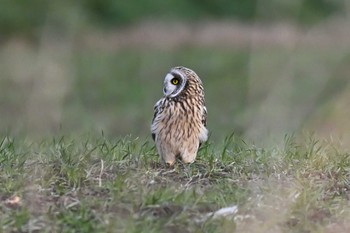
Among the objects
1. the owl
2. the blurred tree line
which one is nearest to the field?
the owl

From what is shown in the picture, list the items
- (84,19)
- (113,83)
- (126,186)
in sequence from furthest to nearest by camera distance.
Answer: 1. (84,19)
2. (113,83)
3. (126,186)

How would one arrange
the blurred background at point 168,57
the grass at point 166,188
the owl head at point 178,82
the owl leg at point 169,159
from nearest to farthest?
the grass at point 166,188
the owl leg at point 169,159
the owl head at point 178,82
the blurred background at point 168,57

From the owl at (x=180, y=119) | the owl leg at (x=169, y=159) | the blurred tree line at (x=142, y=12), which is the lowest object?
the blurred tree line at (x=142, y=12)

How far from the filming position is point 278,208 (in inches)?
289

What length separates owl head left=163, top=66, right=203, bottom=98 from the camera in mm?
8586

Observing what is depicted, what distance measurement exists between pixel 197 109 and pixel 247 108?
39.5ft

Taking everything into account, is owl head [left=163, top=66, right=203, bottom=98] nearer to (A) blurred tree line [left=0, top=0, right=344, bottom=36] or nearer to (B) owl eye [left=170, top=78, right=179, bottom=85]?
(B) owl eye [left=170, top=78, right=179, bottom=85]

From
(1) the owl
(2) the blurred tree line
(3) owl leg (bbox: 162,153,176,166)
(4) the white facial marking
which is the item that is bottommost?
(2) the blurred tree line

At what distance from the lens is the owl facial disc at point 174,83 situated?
A: 859 cm

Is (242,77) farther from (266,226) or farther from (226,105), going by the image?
(266,226)

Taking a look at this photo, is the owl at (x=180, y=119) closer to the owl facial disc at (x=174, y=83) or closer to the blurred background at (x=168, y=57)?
the owl facial disc at (x=174, y=83)

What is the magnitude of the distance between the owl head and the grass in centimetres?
46

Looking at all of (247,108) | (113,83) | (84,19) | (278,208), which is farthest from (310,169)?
(84,19)

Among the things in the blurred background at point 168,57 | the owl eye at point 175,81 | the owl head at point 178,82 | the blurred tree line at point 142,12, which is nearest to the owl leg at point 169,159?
the owl head at point 178,82
